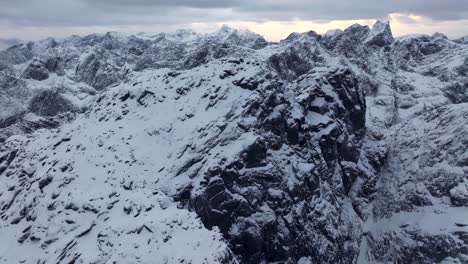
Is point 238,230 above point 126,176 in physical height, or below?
below

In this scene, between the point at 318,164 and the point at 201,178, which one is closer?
the point at 201,178

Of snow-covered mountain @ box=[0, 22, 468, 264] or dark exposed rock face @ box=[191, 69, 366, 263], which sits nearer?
snow-covered mountain @ box=[0, 22, 468, 264]

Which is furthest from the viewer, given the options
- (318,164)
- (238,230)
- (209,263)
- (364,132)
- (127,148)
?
(364,132)

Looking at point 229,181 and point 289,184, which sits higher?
point 229,181

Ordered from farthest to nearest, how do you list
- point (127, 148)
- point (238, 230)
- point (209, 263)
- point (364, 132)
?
point (364, 132) < point (127, 148) < point (238, 230) < point (209, 263)

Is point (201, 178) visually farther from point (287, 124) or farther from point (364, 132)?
point (364, 132)

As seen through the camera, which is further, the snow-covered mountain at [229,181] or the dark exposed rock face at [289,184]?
the dark exposed rock face at [289,184]

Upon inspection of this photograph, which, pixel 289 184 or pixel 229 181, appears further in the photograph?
pixel 289 184

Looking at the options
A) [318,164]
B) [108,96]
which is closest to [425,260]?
[318,164]
